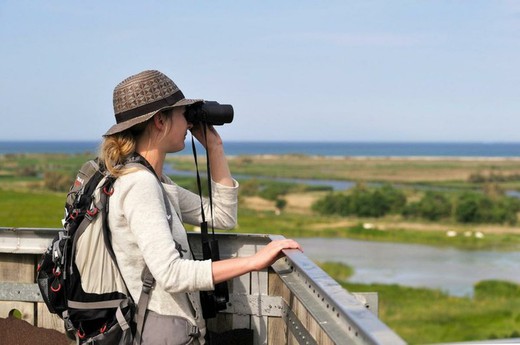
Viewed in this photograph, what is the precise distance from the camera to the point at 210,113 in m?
3.19

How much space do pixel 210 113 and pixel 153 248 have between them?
74 centimetres

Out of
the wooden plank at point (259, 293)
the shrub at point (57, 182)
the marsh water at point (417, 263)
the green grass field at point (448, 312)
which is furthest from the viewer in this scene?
the shrub at point (57, 182)

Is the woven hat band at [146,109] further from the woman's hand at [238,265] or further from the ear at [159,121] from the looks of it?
the woman's hand at [238,265]

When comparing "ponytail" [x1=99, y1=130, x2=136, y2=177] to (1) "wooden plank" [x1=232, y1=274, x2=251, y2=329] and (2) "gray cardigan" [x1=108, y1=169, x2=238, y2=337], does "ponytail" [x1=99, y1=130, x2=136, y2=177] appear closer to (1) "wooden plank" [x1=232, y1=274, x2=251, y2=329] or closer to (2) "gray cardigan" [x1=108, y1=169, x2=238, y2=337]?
(2) "gray cardigan" [x1=108, y1=169, x2=238, y2=337]

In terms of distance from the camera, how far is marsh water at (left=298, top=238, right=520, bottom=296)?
24.7m

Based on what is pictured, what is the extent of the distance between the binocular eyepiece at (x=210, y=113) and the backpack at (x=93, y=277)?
0.44m

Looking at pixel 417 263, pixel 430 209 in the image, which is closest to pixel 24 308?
pixel 417 263

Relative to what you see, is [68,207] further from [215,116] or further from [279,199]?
[279,199]

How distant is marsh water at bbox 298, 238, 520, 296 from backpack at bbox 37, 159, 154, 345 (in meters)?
19.4

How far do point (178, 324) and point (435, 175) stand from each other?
259 feet

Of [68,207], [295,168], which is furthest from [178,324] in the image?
[295,168]

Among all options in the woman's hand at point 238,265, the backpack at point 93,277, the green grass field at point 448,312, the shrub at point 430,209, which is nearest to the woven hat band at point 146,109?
the backpack at point 93,277

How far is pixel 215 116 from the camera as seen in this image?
10.5ft

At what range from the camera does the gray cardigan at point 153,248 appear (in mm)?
2631
